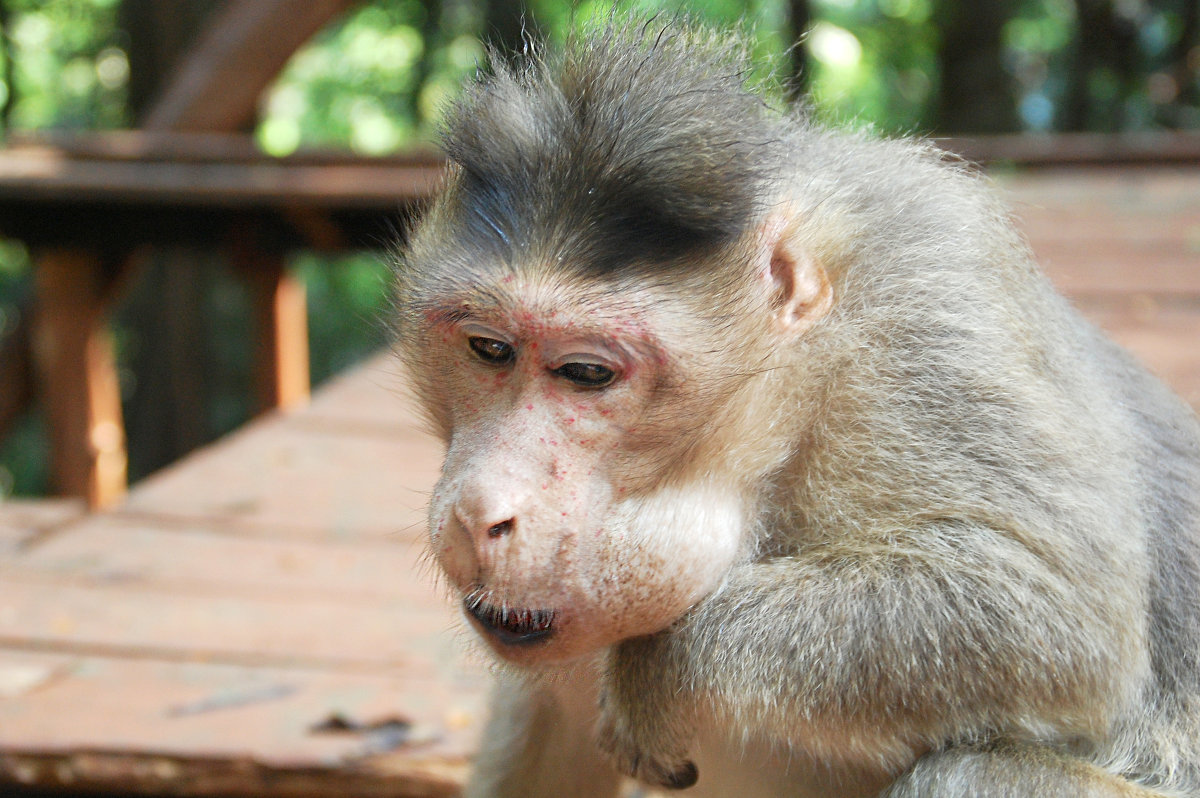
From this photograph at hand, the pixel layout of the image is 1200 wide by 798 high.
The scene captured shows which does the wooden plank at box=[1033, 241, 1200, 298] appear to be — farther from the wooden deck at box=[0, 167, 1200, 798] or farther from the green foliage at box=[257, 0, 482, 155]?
the green foliage at box=[257, 0, 482, 155]

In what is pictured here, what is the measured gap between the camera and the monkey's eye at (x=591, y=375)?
1985mm

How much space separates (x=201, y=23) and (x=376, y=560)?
8.99 metres

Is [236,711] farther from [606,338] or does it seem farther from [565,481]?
[606,338]

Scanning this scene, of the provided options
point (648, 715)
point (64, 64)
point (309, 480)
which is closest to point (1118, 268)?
point (309, 480)

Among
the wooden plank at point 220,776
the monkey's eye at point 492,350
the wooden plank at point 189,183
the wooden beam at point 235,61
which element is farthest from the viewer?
the wooden beam at point 235,61

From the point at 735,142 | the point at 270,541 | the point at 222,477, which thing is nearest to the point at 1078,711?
the point at 735,142

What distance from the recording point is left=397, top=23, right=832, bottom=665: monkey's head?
1908 mm

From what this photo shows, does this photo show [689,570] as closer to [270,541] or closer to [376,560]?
[376,560]

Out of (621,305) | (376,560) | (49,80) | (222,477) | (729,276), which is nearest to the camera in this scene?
(621,305)

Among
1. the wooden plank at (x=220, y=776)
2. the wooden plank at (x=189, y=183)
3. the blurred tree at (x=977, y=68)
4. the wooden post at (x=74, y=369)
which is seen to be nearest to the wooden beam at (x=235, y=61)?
the wooden plank at (x=189, y=183)

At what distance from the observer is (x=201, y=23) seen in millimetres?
11461

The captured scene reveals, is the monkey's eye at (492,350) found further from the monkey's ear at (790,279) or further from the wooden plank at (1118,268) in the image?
the wooden plank at (1118,268)

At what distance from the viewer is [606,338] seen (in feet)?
6.49

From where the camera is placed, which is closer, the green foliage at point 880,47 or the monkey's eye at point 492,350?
the monkey's eye at point 492,350
